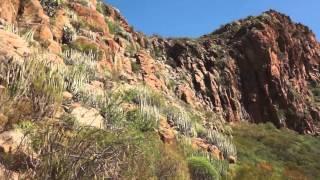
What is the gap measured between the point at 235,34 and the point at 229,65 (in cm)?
682

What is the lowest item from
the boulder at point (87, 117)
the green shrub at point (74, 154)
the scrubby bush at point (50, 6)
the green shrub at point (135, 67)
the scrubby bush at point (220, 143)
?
the green shrub at point (74, 154)

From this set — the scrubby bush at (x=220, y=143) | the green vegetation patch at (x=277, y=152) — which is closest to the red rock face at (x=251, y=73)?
the green vegetation patch at (x=277, y=152)

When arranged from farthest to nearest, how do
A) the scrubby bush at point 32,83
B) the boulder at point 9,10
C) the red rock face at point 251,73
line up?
the red rock face at point 251,73 < the boulder at point 9,10 < the scrubby bush at point 32,83

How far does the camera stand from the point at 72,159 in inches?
303

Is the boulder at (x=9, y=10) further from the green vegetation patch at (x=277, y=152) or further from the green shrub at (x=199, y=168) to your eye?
the green vegetation patch at (x=277, y=152)

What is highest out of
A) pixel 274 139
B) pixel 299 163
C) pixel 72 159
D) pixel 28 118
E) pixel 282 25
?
pixel 282 25

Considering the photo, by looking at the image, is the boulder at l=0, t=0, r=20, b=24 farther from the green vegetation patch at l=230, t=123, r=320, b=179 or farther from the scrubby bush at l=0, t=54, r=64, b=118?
the green vegetation patch at l=230, t=123, r=320, b=179

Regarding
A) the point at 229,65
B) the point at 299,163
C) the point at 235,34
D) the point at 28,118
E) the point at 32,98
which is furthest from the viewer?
the point at 235,34

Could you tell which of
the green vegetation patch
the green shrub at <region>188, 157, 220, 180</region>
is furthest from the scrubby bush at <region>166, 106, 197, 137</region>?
the green shrub at <region>188, 157, 220, 180</region>

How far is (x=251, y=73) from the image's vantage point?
63594mm

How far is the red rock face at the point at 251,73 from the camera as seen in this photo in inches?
2341

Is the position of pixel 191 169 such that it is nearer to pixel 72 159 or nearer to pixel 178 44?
pixel 72 159

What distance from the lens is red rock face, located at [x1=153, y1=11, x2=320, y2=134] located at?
5947cm

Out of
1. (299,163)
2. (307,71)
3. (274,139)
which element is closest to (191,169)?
(299,163)
